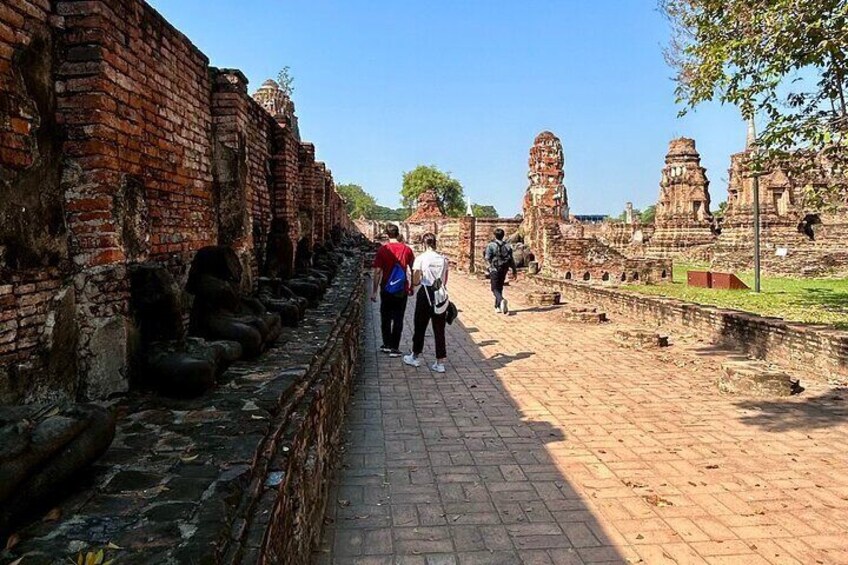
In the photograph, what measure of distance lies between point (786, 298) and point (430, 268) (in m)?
9.14

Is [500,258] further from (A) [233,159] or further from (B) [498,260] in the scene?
(A) [233,159]

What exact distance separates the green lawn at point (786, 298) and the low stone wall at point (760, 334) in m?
0.91

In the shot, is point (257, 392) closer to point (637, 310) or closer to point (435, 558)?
Answer: point (435, 558)

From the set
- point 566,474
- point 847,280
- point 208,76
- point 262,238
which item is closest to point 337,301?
point 262,238

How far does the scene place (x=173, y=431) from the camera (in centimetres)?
281

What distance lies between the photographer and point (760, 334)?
25.3ft

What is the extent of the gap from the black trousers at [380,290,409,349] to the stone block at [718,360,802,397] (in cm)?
358

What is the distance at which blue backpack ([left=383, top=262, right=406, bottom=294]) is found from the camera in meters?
7.34

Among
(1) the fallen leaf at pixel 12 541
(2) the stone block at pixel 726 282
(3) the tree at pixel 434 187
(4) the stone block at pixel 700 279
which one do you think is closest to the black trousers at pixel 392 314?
(1) the fallen leaf at pixel 12 541

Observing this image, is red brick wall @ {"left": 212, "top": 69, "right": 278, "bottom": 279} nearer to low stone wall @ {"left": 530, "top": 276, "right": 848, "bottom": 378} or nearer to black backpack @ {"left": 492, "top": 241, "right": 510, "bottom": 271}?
black backpack @ {"left": 492, "top": 241, "right": 510, "bottom": 271}

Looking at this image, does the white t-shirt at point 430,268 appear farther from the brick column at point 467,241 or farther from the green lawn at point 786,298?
the brick column at point 467,241

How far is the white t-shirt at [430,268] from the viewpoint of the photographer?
700cm

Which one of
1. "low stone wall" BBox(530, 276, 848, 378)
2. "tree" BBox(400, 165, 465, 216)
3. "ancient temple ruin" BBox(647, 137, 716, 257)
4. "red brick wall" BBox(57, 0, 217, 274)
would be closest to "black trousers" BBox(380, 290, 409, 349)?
"red brick wall" BBox(57, 0, 217, 274)

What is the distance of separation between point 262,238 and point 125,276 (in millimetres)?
4209
